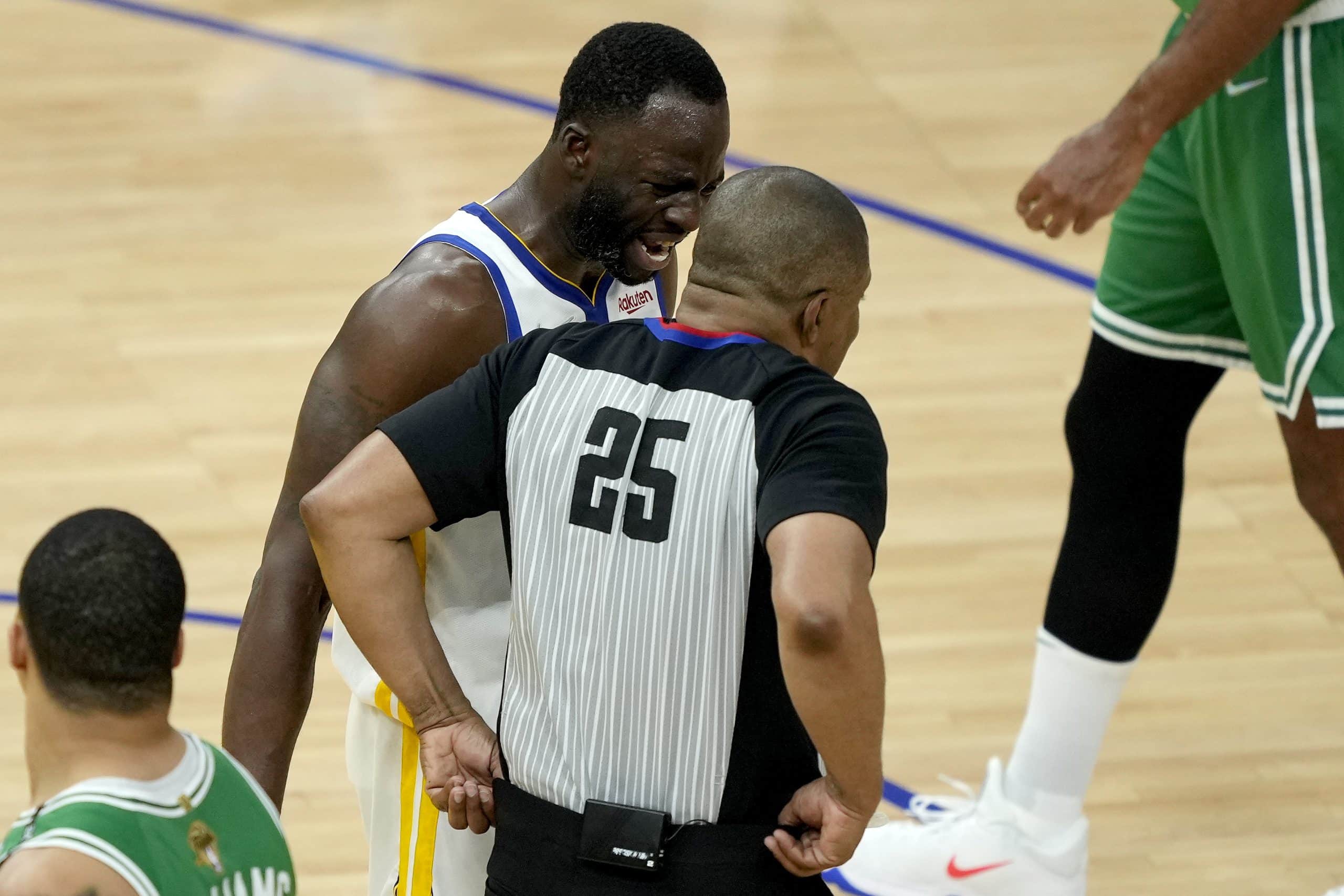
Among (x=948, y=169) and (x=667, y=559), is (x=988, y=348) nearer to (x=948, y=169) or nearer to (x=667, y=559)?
(x=948, y=169)

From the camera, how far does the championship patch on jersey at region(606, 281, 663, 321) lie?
240cm

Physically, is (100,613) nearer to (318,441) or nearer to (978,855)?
(318,441)

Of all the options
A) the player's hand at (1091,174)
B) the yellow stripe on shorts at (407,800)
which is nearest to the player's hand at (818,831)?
the yellow stripe on shorts at (407,800)

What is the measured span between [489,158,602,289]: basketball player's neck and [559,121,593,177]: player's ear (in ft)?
0.05

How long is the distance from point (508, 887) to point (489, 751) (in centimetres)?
14

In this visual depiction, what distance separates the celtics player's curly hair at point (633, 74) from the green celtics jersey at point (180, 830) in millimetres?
945

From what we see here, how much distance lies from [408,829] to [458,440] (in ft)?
1.96

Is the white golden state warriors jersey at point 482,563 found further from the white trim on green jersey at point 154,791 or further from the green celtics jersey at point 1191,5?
the green celtics jersey at point 1191,5

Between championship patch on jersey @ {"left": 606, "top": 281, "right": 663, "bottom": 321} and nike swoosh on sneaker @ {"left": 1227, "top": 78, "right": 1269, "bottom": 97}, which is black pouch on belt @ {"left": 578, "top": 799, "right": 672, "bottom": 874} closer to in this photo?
championship patch on jersey @ {"left": 606, "top": 281, "right": 663, "bottom": 321}

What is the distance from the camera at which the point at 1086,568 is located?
3.09 meters

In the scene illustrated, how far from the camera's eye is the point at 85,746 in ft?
5.14

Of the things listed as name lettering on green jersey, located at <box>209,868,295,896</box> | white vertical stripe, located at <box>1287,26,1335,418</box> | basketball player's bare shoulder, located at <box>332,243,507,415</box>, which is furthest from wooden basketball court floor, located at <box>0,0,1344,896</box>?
name lettering on green jersey, located at <box>209,868,295,896</box>

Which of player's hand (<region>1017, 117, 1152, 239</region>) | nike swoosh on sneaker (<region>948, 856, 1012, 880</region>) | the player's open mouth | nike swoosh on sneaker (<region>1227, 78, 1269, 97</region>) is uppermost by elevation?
nike swoosh on sneaker (<region>1227, 78, 1269, 97</region>)

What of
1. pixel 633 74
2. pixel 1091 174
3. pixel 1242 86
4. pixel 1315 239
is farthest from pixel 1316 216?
pixel 633 74
